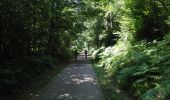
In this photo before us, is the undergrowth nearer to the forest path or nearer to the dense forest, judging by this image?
the dense forest

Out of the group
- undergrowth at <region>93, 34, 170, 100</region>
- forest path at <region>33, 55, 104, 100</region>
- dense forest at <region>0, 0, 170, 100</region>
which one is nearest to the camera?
undergrowth at <region>93, 34, 170, 100</region>

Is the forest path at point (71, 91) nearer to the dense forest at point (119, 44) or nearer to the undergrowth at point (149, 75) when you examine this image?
the dense forest at point (119, 44)

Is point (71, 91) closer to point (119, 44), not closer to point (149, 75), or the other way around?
point (149, 75)

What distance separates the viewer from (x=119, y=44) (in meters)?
20.7

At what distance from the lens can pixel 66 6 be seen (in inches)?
1121

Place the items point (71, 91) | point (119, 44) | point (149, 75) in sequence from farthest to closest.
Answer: point (119, 44) → point (71, 91) → point (149, 75)

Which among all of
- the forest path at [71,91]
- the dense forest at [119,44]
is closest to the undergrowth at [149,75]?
Result: the dense forest at [119,44]

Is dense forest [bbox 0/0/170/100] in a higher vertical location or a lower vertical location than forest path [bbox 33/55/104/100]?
higher

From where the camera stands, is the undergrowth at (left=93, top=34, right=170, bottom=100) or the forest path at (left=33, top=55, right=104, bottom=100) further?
the forest path at (left=33, top=55, right=104, bottom=100)

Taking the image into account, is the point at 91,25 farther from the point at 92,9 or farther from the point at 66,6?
the point at 66,6

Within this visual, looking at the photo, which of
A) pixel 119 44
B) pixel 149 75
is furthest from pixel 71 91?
pixel 119 44

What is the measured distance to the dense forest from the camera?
10.4 metres

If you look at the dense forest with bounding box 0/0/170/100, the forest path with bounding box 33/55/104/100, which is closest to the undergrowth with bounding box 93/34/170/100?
the dense forest with bounding box 0/0/170/100

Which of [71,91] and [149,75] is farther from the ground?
[149,75]
